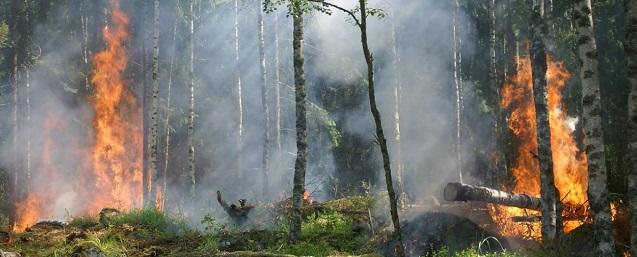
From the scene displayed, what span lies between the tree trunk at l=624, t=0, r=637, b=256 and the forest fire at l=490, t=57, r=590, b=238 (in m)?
5.24

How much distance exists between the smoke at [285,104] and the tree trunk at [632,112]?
53.5 ft

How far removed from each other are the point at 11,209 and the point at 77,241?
721 inches

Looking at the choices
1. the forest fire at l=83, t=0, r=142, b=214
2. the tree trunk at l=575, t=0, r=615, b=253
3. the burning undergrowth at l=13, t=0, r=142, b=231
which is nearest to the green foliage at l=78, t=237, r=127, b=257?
the tree trunk at l=575, t=0, r=615, b=253

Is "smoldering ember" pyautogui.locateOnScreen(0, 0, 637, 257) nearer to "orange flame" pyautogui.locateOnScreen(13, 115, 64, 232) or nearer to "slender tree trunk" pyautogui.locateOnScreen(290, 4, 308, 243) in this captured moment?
"orange flame" pyautogui.locateOnScreen(13, 115, 64, 232)

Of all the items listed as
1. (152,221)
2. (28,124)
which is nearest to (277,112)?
(152,221)

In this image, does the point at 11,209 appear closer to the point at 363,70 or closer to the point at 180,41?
the point at 180,41

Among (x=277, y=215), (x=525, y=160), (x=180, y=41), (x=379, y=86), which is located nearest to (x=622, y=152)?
(x=525, y=160)

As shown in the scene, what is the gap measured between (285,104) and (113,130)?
10391 millimetres

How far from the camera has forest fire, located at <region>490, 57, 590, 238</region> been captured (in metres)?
16.3

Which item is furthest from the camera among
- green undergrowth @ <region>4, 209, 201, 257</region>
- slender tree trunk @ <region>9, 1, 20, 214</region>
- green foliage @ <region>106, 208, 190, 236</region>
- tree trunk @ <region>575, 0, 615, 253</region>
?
slender tree trunk @ <region>9, 1, 20, 214</region>

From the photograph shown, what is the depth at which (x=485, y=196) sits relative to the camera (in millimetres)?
11469

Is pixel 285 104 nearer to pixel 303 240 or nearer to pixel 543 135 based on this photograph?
pixel 303 240

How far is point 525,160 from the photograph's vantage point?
2017 centimetres

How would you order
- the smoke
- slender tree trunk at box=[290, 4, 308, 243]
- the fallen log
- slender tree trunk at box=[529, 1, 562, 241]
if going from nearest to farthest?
slender tree trunk at box=[529, 1, 562, 241], slender tree trunk at box=[290, 4, 308, 243], the fallen log, the smoke
